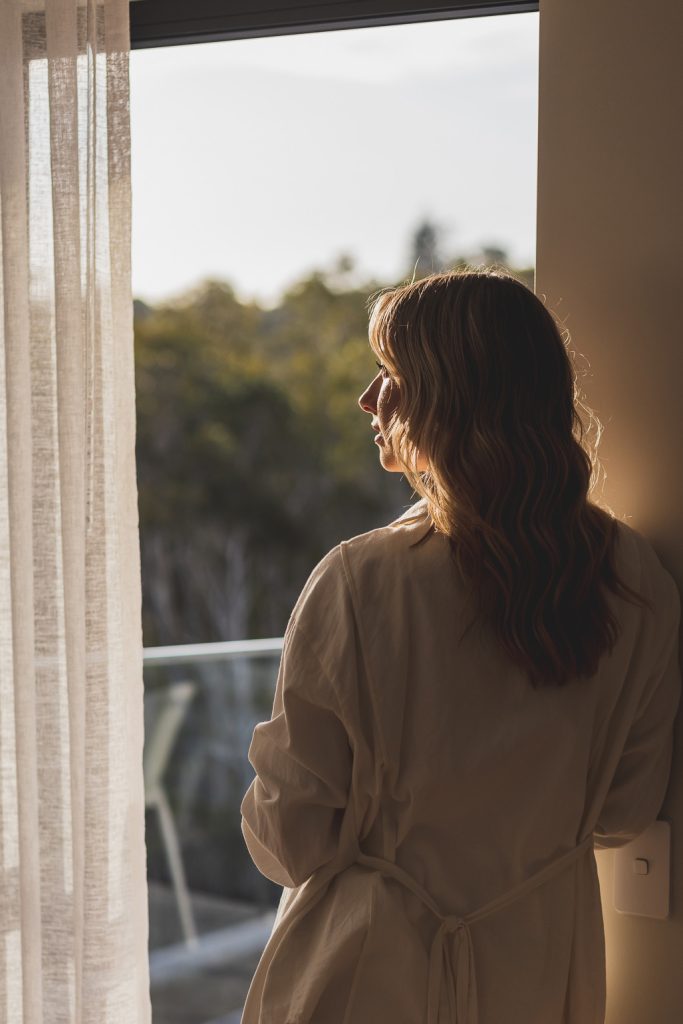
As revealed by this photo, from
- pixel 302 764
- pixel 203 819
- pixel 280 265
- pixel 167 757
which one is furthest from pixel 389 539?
pixel 280 265

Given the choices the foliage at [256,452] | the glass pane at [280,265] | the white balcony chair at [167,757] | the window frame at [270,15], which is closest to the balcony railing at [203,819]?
the white balcony chair at [167,757]

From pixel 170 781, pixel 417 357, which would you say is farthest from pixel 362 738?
pixel 170 781

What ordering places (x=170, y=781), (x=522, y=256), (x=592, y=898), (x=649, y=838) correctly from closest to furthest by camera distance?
(x=592, y=898) → (x=649, y=838) → (x=170, y=781) → (x=522, y=256)

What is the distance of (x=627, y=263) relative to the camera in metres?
1.34

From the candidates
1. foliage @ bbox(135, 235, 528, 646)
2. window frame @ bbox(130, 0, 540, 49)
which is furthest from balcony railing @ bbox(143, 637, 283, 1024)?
foliage @ bbox(135, 235, 528, 646)

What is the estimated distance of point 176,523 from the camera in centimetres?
844

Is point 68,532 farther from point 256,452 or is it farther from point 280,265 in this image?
point 280,265

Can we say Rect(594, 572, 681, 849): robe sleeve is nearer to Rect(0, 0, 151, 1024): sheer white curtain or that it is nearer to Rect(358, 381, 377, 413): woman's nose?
Rect(358, 381, 377, 413): woman's nose

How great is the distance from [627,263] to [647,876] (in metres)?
0.84

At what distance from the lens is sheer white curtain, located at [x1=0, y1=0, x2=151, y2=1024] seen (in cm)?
159

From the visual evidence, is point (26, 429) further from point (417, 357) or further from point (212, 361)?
point (212, 361)

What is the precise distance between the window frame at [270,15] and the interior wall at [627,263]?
0.20 metres

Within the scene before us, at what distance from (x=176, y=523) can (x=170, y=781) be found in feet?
12.8

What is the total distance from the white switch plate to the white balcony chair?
2453 millimetres
